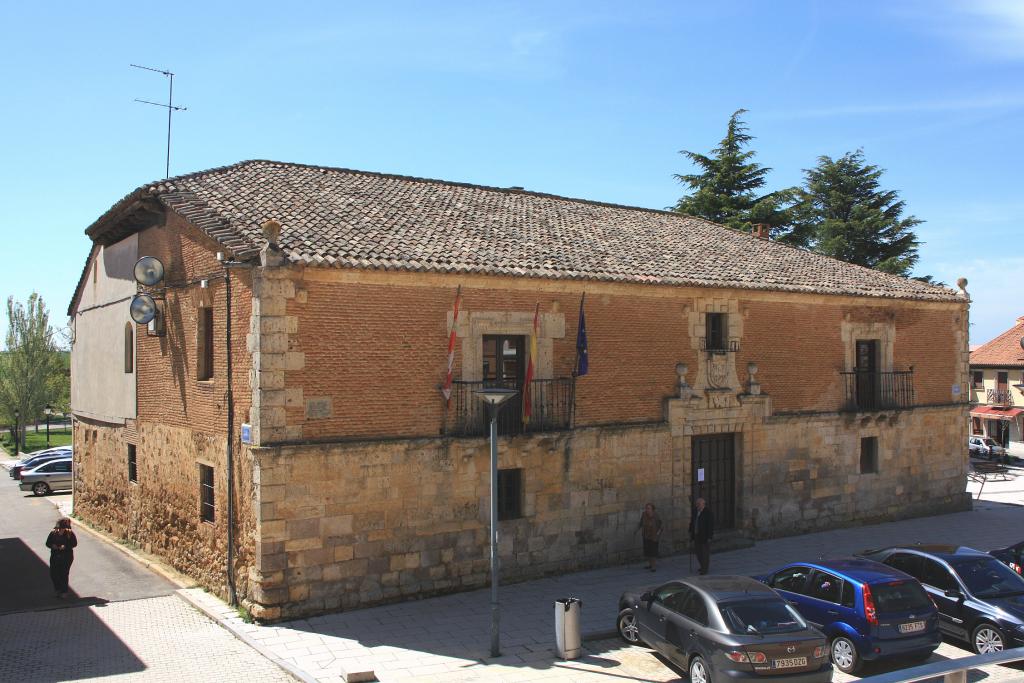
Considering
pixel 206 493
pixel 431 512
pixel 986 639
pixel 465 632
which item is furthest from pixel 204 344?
pixel 986 639

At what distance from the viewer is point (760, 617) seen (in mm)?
9828

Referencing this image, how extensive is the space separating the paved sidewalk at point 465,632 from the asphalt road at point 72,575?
3.32 meters

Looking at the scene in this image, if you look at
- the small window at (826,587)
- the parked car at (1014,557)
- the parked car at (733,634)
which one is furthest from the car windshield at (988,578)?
the parked car at (733,634)

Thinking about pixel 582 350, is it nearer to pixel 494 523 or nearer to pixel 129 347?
pixel 494 523

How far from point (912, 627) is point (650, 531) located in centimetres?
574

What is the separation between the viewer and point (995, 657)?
527 centimetres

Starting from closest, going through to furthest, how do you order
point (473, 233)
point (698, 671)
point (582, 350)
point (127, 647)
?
point (698, 671) → point (127, 647) → point (582, 350) → point (473, 233)

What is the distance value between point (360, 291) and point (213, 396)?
11.7 feet

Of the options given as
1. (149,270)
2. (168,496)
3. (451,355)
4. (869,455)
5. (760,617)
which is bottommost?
(760,617)

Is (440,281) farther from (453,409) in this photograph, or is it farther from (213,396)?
(213,396)

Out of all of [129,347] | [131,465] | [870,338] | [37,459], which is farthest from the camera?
[37,459]

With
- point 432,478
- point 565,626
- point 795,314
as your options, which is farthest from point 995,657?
point 795,314

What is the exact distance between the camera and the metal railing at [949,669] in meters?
4.67

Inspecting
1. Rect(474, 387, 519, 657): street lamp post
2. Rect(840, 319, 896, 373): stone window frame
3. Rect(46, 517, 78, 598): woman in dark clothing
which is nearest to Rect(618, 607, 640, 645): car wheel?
Rect(474, 387, 519, 657): street lamp post
